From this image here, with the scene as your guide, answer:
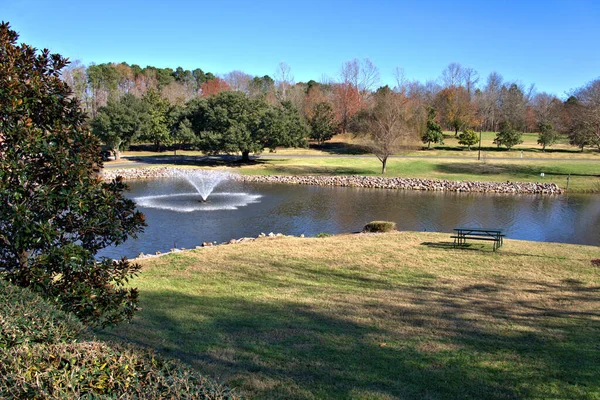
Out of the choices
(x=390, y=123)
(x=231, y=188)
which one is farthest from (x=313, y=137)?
(x=231, y=188)

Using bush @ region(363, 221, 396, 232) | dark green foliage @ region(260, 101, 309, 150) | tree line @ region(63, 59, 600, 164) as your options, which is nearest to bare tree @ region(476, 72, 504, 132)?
tree line @ region(63, 59, 600, 164)

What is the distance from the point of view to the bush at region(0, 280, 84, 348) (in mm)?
3484

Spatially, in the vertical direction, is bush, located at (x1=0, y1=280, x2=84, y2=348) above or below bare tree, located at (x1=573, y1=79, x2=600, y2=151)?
below

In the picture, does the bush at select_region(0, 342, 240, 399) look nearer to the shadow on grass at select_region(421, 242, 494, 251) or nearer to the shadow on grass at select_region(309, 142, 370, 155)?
the shadow on grass at select_region(421, 242, 494, 251)

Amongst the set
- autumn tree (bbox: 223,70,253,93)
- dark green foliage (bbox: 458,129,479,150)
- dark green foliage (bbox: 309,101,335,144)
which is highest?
autumn tree (bbox: 223,70,253,93)

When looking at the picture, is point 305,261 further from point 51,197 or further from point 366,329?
point 51,197

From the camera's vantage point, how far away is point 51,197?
5.23 metres

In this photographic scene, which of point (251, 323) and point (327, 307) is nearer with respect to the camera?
point (251, 323)

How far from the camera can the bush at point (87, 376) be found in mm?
2924

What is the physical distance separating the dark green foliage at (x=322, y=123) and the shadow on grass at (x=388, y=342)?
57023 mm

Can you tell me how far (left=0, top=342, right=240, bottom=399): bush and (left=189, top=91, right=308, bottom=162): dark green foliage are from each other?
46197mm

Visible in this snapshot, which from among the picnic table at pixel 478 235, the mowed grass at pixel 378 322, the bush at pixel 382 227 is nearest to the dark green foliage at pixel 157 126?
the bush at pixel 382 227

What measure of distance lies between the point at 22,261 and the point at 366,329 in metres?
5.50

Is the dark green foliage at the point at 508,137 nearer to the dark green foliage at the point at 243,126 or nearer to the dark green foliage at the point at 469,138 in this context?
the dark green foliage at the point at 469,138
